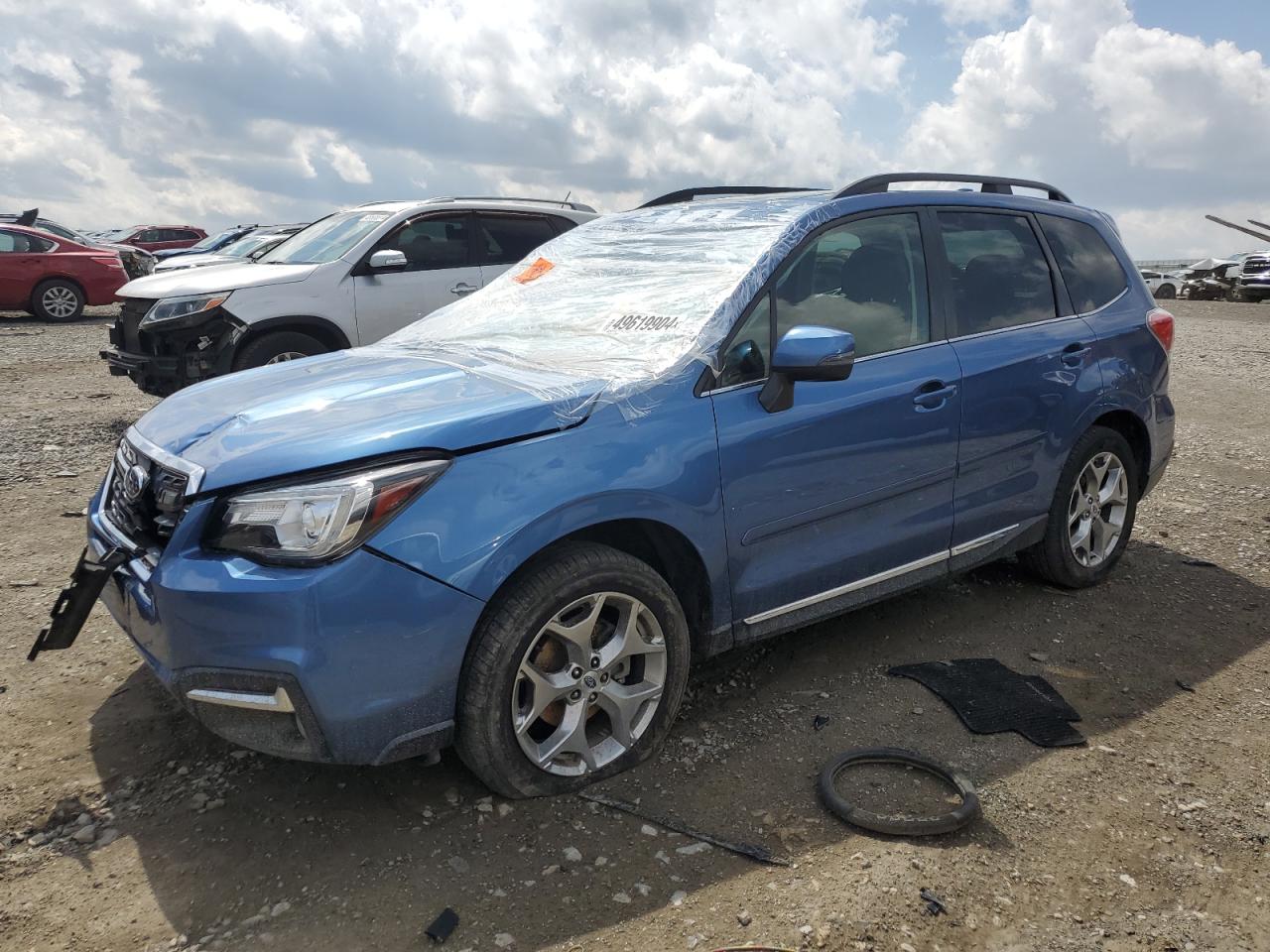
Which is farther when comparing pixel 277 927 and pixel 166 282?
pixel 166 282

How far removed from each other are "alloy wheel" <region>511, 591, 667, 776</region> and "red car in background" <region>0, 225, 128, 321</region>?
16.5 metres

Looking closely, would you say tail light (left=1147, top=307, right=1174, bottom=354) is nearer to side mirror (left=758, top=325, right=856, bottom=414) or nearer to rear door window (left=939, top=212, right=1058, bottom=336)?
rear door window (left=939, top=212, right=1058, bottom=336)

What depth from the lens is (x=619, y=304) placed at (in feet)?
11.9

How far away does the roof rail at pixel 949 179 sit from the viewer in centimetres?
382

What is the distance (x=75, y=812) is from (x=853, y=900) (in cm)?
222

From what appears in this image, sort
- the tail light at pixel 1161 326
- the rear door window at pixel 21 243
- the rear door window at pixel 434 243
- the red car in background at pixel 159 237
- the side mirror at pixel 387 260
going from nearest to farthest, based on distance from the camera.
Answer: the tail light at pixel 1161 326
the side mirror at pixel 387 260
the rear door window at pixel 434 243
the rear door window at pixel 21 243
the red car in background at pixel 159 237

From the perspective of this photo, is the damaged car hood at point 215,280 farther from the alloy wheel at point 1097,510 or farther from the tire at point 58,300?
the tire at point 58,300

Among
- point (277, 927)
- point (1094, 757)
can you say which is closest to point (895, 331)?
point (1094, 757)

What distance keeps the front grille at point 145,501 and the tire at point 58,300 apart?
16.1m

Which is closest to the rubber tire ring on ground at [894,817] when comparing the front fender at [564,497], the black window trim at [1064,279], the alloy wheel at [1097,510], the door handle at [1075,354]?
the front fender at [564,497]

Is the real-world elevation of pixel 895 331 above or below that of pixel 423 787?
above

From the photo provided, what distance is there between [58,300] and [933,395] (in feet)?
57.1

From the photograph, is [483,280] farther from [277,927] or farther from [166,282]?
[277,927]

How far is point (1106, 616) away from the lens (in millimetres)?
4449
